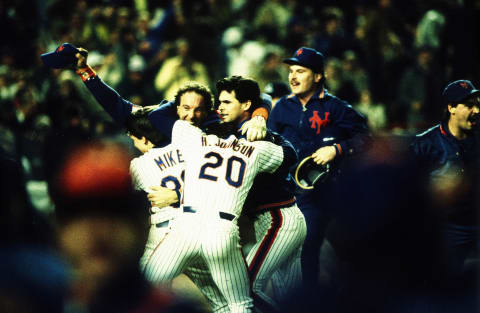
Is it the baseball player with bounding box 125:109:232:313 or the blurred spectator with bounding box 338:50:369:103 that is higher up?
the blurred spectator with bounding box 338:50:369:103

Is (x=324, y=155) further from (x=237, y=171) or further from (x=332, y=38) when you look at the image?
(x=332, y=38)

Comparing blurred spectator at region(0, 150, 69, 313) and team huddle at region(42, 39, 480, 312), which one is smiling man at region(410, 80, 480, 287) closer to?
team huddle at region(42, 39, 480, 312)

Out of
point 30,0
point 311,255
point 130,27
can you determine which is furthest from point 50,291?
point 30,0

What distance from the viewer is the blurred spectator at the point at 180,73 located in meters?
8.59

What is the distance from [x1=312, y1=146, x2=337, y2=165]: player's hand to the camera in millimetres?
4863

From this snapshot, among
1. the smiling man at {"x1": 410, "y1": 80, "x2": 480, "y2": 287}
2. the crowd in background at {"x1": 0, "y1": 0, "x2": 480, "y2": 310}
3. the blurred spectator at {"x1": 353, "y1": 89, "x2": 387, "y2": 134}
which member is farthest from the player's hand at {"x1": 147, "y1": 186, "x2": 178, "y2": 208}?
the blurred spectator at {"x1": 353, "y1": 89, "x2": 387, "y2": 134}

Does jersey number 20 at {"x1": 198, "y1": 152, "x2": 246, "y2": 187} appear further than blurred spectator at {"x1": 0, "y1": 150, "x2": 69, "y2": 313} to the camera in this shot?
Yes

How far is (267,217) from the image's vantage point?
439 cm

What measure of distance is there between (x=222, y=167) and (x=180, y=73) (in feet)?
16.1

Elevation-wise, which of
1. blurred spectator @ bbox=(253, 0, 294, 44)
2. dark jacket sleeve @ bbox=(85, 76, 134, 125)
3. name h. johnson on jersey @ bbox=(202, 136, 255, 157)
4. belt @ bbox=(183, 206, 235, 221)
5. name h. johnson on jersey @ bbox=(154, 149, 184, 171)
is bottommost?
belt @ bbox=(183, 206, 235, 221)

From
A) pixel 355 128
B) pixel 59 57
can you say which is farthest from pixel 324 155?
pixel 59 57

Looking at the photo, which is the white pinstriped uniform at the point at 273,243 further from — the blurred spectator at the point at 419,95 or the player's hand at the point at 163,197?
the blurred spectator at the point at 419,95

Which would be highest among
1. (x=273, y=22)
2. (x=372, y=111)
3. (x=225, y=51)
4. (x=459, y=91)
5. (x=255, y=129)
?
(x=273, y=22)

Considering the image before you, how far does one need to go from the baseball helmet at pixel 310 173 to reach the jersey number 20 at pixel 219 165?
1065 millimetres
